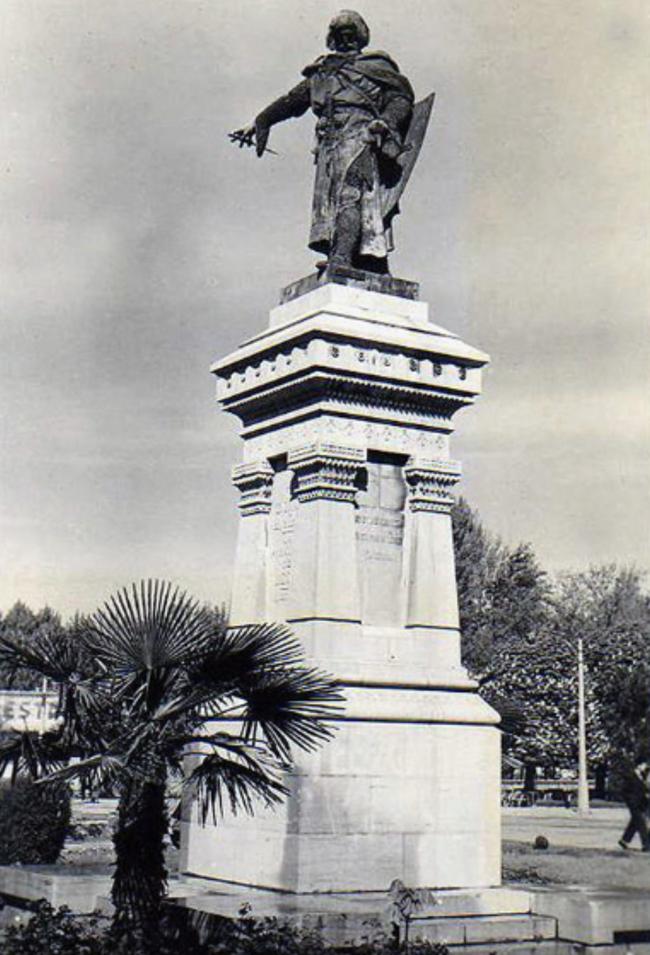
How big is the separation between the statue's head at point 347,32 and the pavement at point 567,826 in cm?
1601

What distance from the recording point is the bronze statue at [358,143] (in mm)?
15148

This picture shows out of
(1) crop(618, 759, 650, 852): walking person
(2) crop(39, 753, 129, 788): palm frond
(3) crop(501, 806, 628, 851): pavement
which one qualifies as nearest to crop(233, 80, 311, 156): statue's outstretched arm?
(2) crop(39, 753, 129, 788): palm frond

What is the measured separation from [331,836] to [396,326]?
5471mm

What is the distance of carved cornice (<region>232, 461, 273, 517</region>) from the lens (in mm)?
14875

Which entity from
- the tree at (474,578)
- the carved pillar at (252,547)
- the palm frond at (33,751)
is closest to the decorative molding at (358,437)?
the carved pillar at (252,547)

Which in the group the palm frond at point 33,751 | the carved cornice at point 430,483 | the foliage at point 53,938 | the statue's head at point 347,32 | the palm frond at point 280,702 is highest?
the statue's head at point 347,32

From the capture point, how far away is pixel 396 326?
47.6 ft

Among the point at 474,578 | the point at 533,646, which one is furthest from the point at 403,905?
the point at 474,578

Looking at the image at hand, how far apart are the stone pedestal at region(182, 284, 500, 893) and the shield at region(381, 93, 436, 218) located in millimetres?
1313

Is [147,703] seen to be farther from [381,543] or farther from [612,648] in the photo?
[612,648]

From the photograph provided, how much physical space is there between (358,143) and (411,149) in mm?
761

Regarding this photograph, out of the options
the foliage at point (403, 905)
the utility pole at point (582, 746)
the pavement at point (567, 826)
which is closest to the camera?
the foliage at point (403, 905)

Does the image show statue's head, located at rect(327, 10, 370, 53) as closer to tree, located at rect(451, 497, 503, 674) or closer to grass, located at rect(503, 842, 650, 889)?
grass, located at rect(503, 842, 650, 889)

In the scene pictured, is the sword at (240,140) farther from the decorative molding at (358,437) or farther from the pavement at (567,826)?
the pavement at (567,826)
